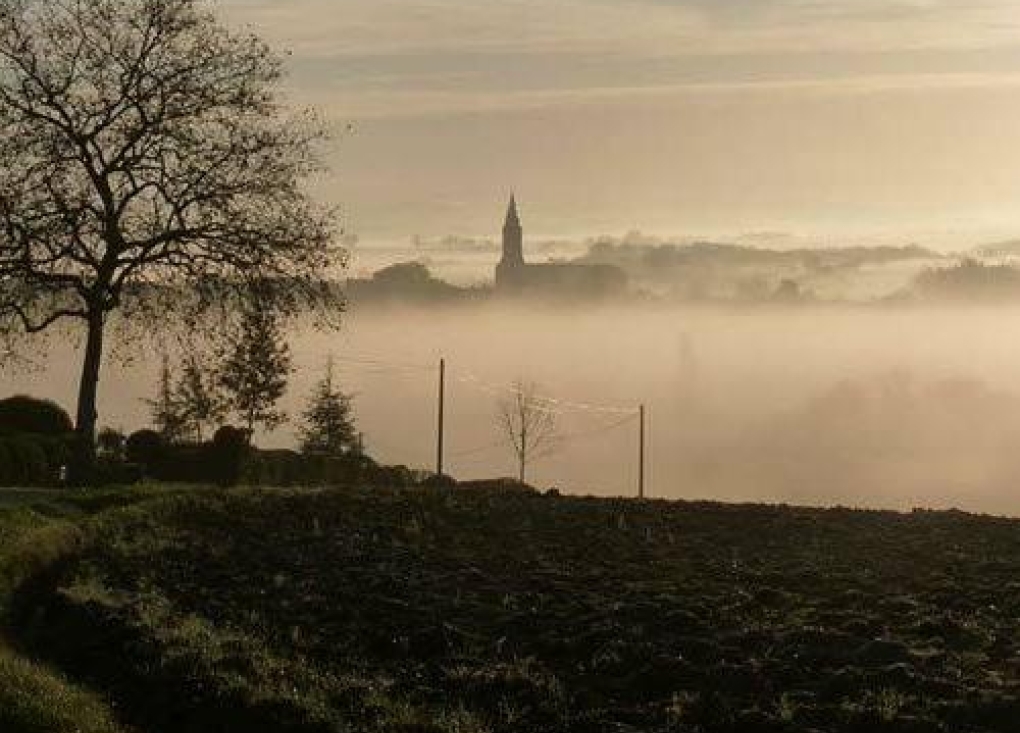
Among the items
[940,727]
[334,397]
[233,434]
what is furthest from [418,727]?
[334,397]

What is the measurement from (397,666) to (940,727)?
6.98 meters

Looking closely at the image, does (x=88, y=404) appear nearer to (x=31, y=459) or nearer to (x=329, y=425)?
(x=31, y=459)

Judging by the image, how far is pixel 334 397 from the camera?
4491 inches

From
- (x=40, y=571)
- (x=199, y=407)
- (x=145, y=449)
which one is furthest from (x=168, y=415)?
(x=40, y=571)

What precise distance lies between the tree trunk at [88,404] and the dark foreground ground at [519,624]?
11007mm

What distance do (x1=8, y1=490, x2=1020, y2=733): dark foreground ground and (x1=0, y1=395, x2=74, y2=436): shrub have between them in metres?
26.0

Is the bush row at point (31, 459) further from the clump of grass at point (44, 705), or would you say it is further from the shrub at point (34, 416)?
the clump of grass at point (44, 705)

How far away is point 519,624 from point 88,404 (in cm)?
2798

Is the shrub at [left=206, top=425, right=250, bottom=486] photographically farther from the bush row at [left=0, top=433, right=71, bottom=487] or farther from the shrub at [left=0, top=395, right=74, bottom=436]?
the shrub at [left=0, top=395, right=74, bottom=436]

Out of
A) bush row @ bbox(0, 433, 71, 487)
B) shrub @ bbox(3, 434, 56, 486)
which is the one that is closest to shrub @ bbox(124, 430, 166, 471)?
bush row @ bbox(0, 433, 71, 487)

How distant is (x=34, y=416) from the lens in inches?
2438

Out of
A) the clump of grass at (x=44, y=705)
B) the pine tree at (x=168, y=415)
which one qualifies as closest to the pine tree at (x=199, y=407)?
the pine tree at (x=168, y=415)

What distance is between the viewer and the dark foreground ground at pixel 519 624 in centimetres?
1853

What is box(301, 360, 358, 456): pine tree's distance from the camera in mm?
111812
